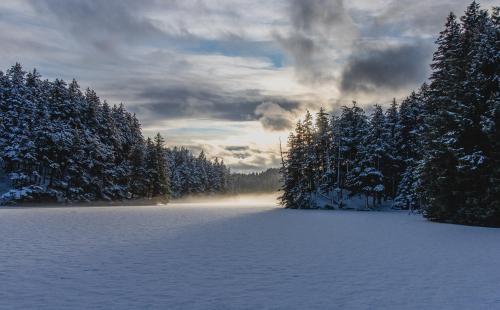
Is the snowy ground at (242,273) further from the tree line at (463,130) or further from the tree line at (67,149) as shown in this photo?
the tree line at (67,149)

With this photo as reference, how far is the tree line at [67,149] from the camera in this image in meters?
56.9

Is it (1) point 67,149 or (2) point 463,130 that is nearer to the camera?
(2) point 463,130

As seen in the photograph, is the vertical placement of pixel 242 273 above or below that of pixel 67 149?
below

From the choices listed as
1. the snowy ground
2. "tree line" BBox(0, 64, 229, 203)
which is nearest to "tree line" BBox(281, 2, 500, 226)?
the snowy ground

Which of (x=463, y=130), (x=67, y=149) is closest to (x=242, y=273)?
(x=463, y=130)

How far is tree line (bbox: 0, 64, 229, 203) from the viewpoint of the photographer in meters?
56.9

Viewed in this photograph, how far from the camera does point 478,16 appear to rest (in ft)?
121

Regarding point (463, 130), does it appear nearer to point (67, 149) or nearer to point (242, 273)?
point (242, 273)

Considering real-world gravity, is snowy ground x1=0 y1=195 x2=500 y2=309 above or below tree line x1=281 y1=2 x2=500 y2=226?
below

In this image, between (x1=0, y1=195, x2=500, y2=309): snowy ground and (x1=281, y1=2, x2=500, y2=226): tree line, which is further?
(x1=281, y1=2, x2=500, y2=226): tree line

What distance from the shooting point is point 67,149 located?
5838cm

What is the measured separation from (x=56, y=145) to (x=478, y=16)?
5390cm

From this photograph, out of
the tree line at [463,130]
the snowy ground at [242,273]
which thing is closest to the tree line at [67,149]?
the snowy ground at [242,273]

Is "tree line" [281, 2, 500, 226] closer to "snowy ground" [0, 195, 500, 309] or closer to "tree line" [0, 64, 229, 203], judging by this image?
"snowy ground" [0, 195, 500, 309]
